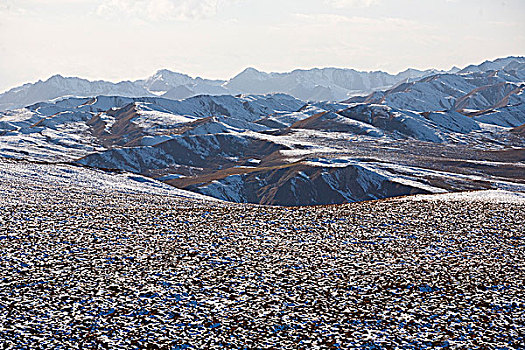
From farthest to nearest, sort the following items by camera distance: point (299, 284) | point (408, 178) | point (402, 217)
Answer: point (408, 178) → point (402, 217) → point (299, 284)

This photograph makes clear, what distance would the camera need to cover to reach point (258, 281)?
20.0m

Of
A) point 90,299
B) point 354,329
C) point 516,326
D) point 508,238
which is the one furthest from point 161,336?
point 508,238

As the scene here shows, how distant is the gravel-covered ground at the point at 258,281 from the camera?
15594mm

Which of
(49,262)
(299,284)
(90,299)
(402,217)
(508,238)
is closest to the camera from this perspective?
(90,299)

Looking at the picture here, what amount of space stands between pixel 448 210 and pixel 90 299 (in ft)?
90.5

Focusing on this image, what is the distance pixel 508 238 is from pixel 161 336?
22231 millimetres

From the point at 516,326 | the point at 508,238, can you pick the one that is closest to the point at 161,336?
the point at 516,326

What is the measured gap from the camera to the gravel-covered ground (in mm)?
15594

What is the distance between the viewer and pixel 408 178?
13988cm

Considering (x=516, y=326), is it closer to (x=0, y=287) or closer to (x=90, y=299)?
(x=90, y=299)

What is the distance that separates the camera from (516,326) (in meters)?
16.5

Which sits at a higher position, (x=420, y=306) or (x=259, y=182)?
(x=420, y=306)

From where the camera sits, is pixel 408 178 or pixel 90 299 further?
pixel 408 178

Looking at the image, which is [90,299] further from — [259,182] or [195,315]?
[259,182]
